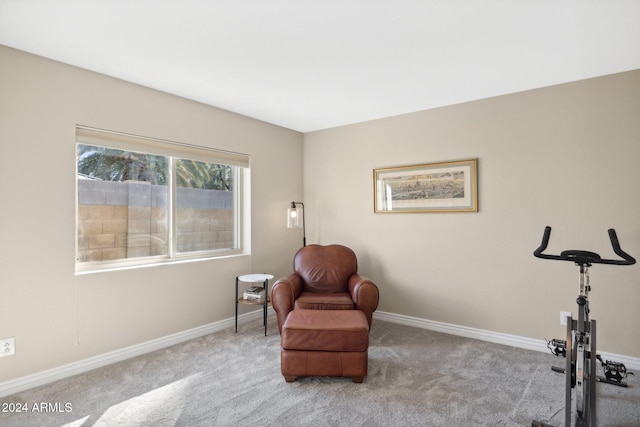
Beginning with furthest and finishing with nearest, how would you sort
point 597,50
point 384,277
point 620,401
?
point 384,277 < point 597,50 < point 620,401

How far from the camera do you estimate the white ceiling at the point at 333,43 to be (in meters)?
1.96

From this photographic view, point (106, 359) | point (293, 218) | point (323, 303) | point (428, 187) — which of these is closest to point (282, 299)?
point (323, 303)

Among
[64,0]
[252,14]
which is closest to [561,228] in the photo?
[252,14]

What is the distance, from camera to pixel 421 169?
12.5ft

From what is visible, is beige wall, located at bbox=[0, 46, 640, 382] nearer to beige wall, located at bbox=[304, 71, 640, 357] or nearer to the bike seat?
beige wall, located at bbox=[304, 71, 640, 357]

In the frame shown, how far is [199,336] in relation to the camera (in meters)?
3.53

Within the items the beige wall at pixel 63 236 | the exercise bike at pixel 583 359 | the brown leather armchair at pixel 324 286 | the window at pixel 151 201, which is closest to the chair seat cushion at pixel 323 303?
the brown leather armchair at pixel 324 286

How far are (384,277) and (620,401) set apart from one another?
225 centimetres

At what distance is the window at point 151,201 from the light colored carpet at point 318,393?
986 millimetres

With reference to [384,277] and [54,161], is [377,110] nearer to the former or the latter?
[384,277]

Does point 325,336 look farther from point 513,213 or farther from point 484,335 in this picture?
point 513,213

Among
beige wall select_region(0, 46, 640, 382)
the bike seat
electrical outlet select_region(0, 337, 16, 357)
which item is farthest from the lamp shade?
the bike seat

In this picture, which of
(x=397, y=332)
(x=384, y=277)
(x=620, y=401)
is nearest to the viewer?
(x=620, y=401)

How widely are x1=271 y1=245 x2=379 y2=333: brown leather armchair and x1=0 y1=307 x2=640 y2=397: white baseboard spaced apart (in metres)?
0.76
